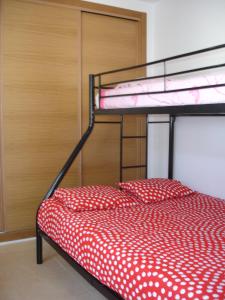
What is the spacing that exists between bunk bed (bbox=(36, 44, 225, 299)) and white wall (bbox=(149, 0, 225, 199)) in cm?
32

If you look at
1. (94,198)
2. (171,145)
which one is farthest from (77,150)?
(171,145)

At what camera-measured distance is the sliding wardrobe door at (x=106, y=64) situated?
11.3 feet

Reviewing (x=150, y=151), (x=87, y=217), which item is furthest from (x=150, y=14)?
(x=87, y=217)

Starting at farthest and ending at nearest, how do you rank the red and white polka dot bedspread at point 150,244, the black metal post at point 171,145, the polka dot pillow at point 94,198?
the black metal post at point 171,145 < the polka dot pillow at point 94,198 < the red and white polka dot bedspread at point 150,244

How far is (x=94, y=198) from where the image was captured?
96.1 inches

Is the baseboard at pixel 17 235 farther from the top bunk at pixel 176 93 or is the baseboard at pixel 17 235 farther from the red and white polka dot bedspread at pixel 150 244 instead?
the top bunk at pixel 176 93

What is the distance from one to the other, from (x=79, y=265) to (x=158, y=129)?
2.08 meters

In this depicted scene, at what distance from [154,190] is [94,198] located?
1.71ft

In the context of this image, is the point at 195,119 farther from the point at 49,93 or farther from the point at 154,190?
the point at 49,93

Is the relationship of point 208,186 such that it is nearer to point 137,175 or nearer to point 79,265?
point 137,175

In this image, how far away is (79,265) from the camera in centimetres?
198

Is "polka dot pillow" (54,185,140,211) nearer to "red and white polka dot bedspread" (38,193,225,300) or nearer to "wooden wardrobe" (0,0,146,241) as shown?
"red and white polka dot bedspread" (38,193,225,300)

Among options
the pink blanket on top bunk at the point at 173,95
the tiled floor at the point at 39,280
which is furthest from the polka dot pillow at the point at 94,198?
the pink blanket on top bunk at the point at 173,95

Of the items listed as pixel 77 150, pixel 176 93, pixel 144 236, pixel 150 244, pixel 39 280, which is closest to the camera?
pixel 150 244
